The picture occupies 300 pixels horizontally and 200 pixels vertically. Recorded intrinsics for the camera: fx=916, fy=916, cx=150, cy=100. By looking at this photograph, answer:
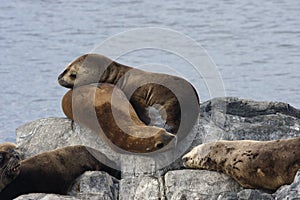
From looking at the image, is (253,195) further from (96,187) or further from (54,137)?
(54,137)

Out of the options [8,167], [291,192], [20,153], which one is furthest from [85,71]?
[291,192]

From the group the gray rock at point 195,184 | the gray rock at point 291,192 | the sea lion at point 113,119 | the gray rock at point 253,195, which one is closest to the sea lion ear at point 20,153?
the sea lion at point 113,119

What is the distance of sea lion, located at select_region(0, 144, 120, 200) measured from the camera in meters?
8.83

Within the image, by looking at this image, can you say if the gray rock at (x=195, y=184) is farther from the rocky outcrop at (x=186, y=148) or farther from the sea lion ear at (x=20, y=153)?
the sea lion ear at (x=20, y=153)

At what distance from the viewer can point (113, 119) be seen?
31.2 feet

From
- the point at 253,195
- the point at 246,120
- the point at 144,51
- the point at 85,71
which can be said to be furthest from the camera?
the point at 144,51

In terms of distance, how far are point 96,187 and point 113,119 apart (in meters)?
1.05

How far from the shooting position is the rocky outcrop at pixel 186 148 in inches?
336

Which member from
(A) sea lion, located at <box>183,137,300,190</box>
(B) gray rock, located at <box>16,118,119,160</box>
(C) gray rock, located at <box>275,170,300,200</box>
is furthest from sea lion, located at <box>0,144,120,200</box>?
(C) gray rock, located at <box>275,170,300,200</box>

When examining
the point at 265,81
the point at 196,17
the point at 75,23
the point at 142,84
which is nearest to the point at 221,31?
the point at 196,17

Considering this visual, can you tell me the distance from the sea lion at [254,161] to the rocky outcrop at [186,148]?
14 cm

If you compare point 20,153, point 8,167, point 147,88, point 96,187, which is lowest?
point 20,153

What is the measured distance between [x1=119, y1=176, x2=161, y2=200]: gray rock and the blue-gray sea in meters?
6.87

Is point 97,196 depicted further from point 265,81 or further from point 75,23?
point 75,23
